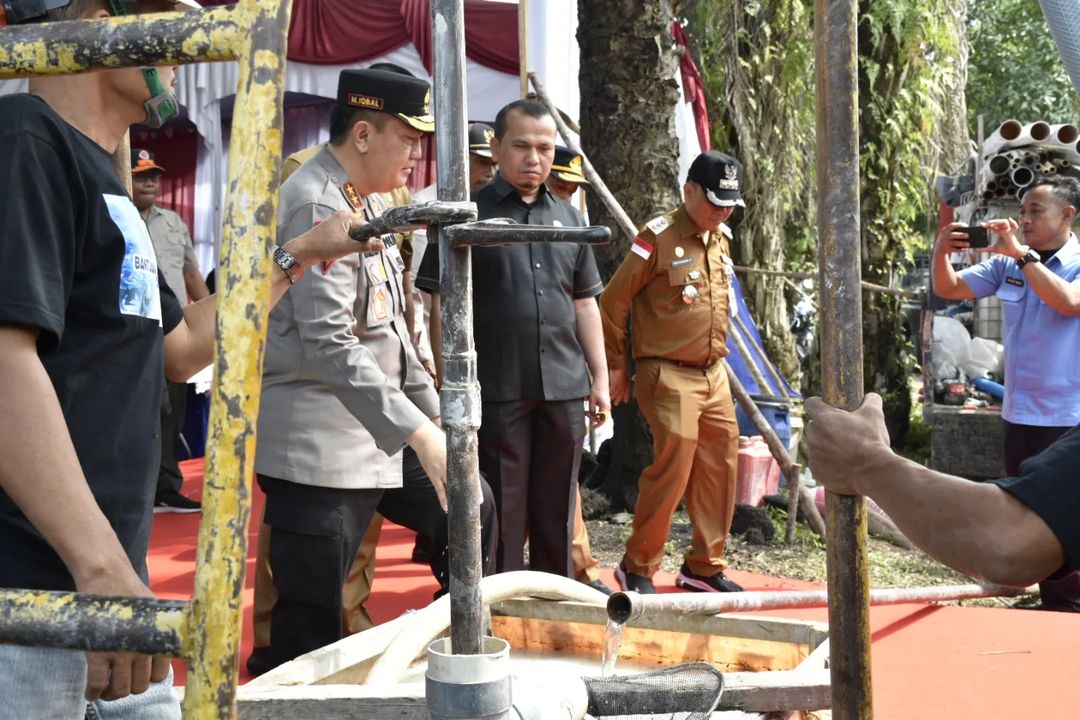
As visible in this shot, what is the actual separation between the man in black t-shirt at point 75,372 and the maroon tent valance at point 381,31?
A: 6.35 meters

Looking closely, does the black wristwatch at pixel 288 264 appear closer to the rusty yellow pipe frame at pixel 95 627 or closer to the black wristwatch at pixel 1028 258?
the rusty yellow pipe frame at pixel 95 627

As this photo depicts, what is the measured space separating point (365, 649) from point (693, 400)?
7.30 ft

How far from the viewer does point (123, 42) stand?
1161 mm

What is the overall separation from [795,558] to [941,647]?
5.06ft

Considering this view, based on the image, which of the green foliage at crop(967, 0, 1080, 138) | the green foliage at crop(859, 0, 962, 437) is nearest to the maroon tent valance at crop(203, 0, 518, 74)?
the green foliage at crop(859, 0, 962, 437)

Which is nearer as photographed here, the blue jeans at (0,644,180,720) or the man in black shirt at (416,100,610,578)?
the blue jeans at (0,644,180,720)

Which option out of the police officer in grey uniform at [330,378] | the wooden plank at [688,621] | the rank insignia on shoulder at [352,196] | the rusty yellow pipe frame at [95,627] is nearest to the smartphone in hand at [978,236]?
the wooden plank at [688,621]

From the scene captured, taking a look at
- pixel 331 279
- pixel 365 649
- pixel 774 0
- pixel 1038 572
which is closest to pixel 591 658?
pixel 365 649

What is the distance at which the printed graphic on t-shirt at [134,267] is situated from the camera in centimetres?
158

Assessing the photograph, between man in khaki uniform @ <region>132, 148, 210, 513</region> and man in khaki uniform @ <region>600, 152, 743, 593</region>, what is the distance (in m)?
2.63

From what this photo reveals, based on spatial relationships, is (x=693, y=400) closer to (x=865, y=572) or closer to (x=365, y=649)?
(x=365, y=649)

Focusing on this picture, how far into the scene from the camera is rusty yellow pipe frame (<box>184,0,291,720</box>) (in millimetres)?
1074

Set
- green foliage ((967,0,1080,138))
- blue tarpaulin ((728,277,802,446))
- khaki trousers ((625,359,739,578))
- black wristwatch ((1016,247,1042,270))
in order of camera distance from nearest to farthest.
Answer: black wristwatch ((1016,247,1042,270)), khaki trousers ((625,359,739,578)), blue tarpaulin ((728,277,802,446)), green foliage ((967,0,1080,138))

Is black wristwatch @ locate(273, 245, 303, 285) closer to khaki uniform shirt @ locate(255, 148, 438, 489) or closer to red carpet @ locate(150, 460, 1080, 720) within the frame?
khaki uniform shirt @ locate(255, 148, 438, 489)
